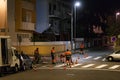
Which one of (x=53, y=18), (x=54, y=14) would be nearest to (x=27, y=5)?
(x=54, y=14)

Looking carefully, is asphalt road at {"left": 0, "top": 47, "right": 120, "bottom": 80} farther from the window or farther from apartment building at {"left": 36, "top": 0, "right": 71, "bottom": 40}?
apartment building at {"left": 36, "top": 0, "right": 71, "bottom": 40}

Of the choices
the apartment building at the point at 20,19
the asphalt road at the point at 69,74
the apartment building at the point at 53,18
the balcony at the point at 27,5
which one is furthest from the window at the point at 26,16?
the asphalt road at the point at 69,74

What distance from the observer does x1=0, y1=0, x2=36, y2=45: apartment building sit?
5391 centimetres

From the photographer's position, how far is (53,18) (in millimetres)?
78500

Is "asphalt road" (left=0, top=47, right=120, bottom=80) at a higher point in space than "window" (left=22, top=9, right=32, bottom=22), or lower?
lower

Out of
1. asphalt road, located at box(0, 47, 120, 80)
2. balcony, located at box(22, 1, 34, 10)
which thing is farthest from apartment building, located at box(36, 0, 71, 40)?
asphalt road, located at box(0, 47, 120, 80)

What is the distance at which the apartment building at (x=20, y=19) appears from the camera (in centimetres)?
5391

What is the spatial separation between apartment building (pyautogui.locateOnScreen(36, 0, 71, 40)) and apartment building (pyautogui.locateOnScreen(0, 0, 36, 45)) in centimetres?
856

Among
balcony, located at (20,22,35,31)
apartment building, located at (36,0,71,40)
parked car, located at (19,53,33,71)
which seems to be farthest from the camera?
apartment building, located at (36,0,71,40)

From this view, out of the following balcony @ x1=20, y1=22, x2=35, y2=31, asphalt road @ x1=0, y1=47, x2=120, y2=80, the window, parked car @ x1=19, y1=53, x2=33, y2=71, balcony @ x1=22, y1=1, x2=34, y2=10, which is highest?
balcony @ x1=22, y1=1, x2=34, y2=10

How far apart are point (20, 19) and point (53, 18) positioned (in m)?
22.8

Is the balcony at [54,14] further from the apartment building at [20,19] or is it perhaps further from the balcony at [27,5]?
the balcony at [27,5]

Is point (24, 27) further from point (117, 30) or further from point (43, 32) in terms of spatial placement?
point (117, 30)

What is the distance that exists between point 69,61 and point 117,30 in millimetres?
39679
